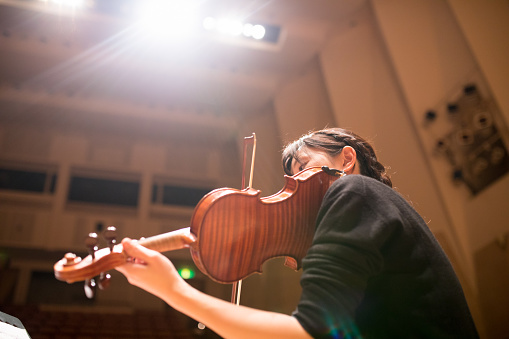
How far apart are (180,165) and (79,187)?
1.81 metres

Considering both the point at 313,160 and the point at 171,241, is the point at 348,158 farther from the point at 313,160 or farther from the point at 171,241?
the point at 171,241

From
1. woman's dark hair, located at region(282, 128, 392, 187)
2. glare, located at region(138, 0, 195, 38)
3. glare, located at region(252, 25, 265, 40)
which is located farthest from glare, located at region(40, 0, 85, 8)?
woman's dark hair, located at region(282, 128, 392, 187)

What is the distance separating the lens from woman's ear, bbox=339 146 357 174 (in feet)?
3.50

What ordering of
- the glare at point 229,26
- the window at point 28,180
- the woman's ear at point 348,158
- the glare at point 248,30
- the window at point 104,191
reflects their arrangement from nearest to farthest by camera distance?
the woman's ear at point 348,158
the glare at point 229,26
the glare at point 248,30
the window at point 28,180
the window at point 104,191

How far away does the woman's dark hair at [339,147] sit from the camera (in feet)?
3.61

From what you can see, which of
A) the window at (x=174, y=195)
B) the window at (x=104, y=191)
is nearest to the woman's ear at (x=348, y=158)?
the window at (x=174, y=195)

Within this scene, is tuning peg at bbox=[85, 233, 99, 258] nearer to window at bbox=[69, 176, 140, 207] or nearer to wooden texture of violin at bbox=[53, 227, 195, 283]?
wooden texture of violin at bbox=[53, 227, 195, 283]

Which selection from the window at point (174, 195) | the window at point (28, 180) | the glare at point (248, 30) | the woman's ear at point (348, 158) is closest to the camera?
the woman's ear at point (348, 158)

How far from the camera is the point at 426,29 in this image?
3.79 meters

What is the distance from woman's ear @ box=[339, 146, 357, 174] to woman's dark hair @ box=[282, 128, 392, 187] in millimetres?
19

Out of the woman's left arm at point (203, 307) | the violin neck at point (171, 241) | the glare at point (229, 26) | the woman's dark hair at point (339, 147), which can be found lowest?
the woman's left arm at point (203, 307)

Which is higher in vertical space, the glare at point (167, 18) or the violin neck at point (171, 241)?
the glare at point (167, 18)

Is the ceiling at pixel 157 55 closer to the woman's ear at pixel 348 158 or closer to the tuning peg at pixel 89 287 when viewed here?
the woman's ear at pixel 348 158

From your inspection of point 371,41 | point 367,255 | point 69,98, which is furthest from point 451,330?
point 69,98
